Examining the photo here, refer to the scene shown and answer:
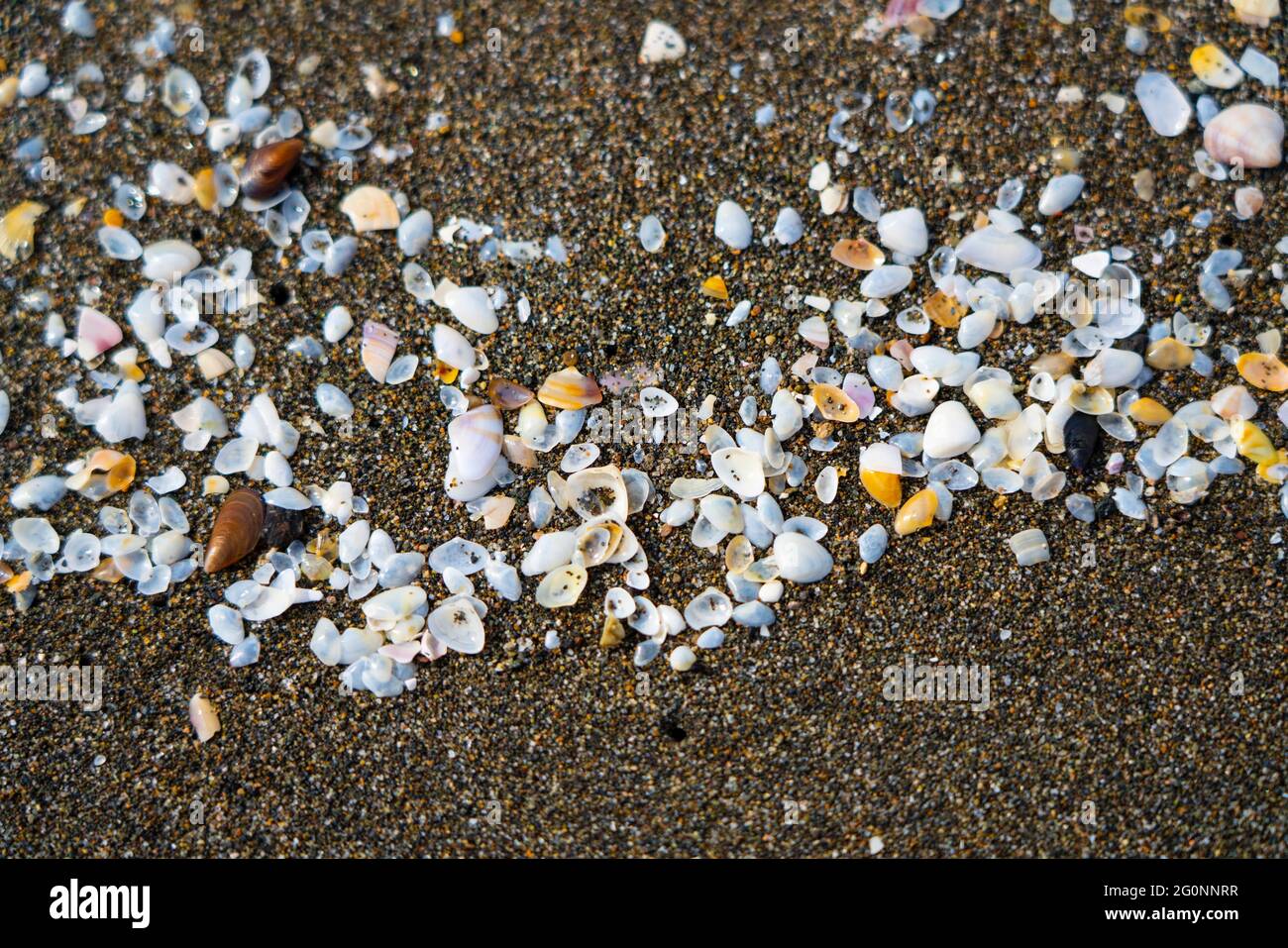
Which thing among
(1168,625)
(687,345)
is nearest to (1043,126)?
(687,345)

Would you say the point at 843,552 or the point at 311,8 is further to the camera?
the point at 311,8

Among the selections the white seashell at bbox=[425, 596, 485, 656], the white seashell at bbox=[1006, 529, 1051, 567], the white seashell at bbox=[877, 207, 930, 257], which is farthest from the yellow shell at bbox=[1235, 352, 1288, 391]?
the white seashell at bbox=[425, 596, 485, 656]

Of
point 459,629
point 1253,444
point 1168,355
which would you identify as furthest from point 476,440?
point 1253,444

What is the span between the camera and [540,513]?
1721 mm

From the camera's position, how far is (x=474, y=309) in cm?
174

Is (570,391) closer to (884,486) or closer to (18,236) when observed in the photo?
(884,486)

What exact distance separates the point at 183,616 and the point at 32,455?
17.3 inches

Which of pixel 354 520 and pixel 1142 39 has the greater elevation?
pixel 1142 39

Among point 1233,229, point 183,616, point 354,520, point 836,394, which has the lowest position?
point 183,616

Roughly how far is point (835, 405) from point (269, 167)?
3.88 ft

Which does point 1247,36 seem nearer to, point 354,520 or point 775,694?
point 775,694

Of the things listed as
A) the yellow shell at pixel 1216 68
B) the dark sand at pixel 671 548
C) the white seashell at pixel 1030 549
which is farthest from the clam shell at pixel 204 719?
the yellow shell at pixel 1216 68

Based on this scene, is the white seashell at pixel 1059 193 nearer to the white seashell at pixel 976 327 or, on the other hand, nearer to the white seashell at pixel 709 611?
the white seashell at pixel 976 327

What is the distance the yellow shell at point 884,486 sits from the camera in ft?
5.54
